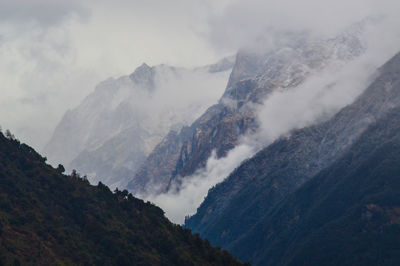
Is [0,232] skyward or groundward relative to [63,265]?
skyward

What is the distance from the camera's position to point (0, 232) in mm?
197625

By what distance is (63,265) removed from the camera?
7844 inches

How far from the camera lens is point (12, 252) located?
632ft

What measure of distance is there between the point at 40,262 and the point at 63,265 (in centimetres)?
663

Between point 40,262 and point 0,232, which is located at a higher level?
point 0,232

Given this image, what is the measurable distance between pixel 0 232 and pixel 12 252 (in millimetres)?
7936

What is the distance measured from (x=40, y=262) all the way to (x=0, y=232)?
13274mm

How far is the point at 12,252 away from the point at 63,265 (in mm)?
14125

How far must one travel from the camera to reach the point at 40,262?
19538 centimetres
